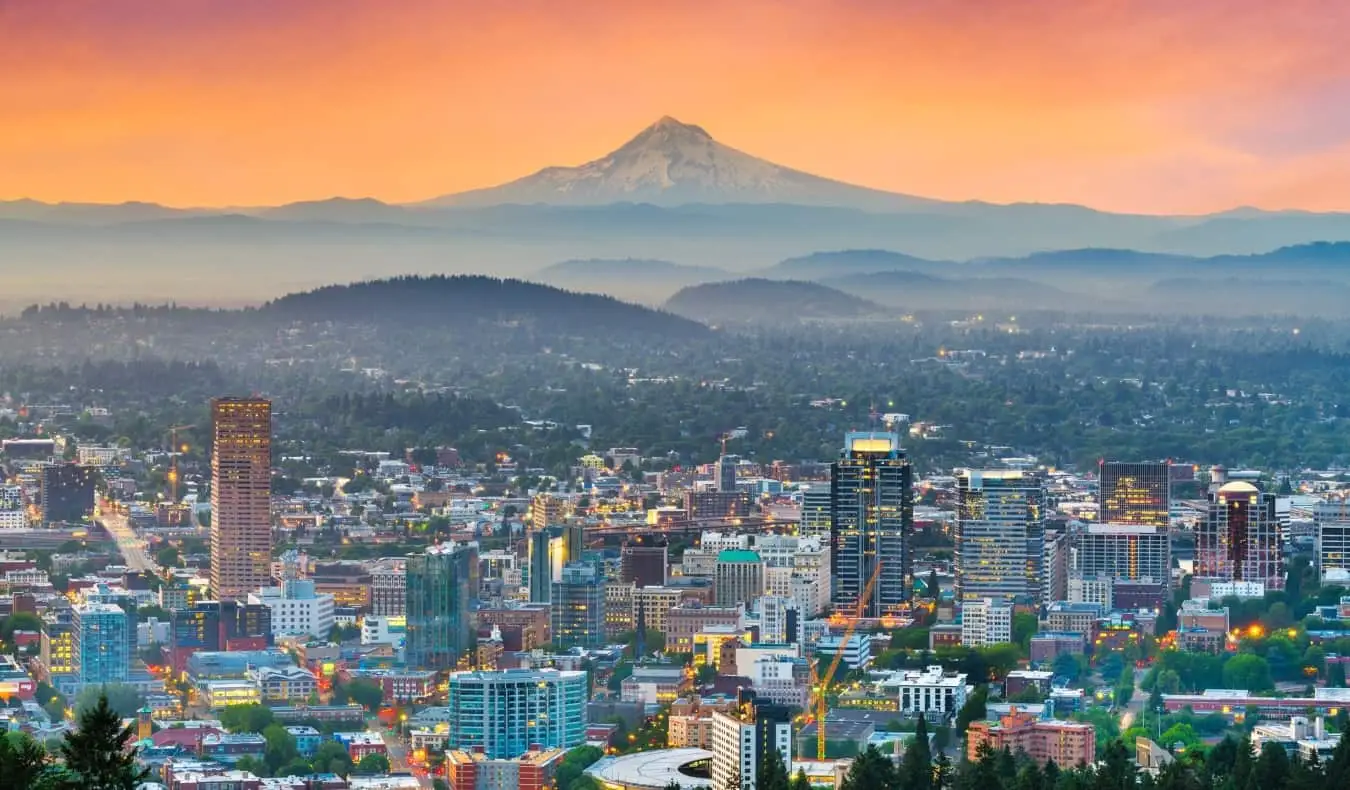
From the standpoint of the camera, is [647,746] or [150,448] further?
[150,448]

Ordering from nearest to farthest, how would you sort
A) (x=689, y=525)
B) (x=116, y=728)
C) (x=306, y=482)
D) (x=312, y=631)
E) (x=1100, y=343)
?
(x=116, y=728)
(x=312, y=631)
(x=689, y=525)
(x=306, y=482)
(x=1100, y=343)

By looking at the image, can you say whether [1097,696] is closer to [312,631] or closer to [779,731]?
[779,731]

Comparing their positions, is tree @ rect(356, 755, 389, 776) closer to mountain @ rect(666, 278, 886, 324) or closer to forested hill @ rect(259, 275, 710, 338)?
forested hill @ rect(259, 275, 710, 338)

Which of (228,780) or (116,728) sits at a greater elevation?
(116,728)

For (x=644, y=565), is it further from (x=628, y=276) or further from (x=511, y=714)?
(x=628, y=276)

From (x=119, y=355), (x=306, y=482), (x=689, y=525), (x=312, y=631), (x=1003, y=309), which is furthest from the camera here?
(x=1003, y=309)

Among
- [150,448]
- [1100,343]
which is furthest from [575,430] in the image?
[1100,343]
